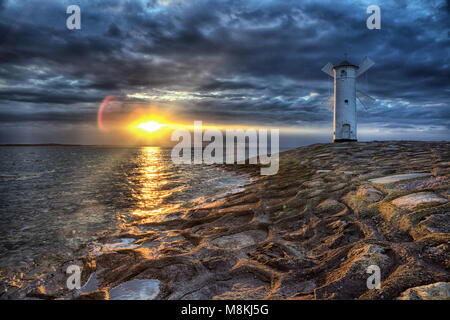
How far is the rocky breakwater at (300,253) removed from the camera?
8.51 ft

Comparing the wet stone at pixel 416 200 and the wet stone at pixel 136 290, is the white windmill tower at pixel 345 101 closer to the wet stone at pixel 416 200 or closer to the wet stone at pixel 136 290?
the wet stone at pixel 416 200

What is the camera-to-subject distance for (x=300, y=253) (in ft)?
11.8

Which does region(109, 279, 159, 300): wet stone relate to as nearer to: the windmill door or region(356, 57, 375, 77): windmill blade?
the windmill door

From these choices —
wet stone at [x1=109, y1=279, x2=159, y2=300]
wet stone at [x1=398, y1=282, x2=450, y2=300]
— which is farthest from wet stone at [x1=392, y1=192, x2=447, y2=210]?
wet stone at [x1=109, y1=279, x2=159, y2=300]

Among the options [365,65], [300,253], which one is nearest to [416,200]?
[300,253]

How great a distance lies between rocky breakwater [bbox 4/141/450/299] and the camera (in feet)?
8.51

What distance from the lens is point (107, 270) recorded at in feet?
12.6

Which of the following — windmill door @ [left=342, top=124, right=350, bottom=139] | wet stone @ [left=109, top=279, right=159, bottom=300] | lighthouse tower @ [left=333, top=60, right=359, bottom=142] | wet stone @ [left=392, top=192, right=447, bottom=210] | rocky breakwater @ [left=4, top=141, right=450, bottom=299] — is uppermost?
lighthouse tower @ [left=333, top=60, right=359, bottom=142]

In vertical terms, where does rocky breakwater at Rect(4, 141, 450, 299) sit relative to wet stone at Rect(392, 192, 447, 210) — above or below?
below

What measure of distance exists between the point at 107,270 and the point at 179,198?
6.20 metres

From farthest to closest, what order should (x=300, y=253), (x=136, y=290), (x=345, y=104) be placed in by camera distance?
(x=345, y=104)
(x=300, y=253)
(x=136, y=290)

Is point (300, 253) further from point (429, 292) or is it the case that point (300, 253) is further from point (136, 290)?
point (136, 290)

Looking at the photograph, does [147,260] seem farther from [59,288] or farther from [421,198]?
[421,198]

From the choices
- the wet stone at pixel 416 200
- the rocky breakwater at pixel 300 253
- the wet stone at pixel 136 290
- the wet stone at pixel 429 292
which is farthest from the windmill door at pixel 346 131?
→ the wet stone at pixel 136 290
